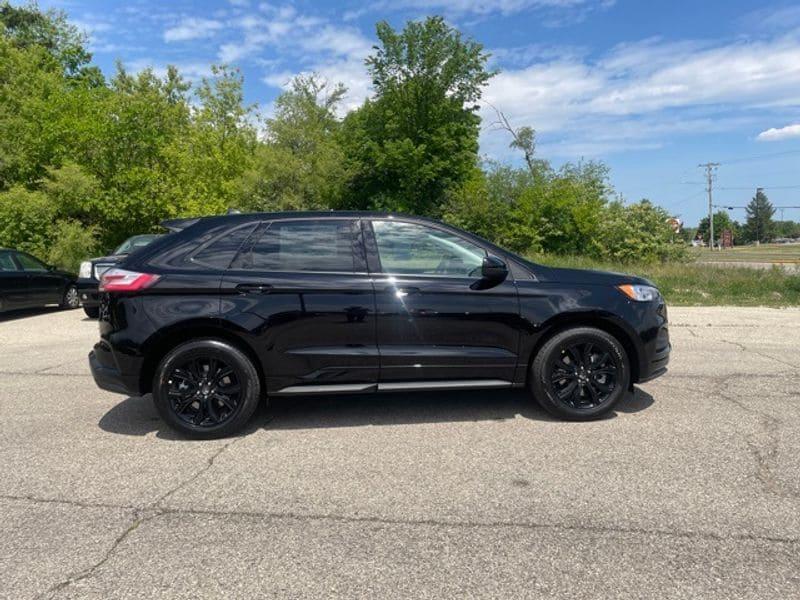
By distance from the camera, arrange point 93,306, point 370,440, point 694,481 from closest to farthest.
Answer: point 694,481 < point 370,440 < point 93,306

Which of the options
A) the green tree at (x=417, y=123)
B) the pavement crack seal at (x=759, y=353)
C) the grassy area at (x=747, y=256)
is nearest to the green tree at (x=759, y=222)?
the grassy area at (x=747, y=256)

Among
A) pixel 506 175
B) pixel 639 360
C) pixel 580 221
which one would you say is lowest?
pixel 639 360

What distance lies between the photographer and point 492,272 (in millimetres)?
4387

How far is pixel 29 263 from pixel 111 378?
975cm

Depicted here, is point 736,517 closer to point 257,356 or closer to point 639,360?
point 639,360

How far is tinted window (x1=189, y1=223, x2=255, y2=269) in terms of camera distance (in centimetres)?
443

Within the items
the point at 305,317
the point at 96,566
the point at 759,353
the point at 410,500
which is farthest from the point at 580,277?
the point at 759,353

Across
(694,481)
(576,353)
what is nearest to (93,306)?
(576,353)

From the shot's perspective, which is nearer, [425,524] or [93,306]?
[425,524]

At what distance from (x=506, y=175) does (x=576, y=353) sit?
20280 mm

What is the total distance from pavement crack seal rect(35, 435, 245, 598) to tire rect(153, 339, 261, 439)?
0.73 ft

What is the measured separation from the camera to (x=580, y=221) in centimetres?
2219

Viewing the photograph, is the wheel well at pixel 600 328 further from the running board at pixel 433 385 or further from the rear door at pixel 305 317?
the rear door at pixel 305 317

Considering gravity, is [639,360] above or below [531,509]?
above
